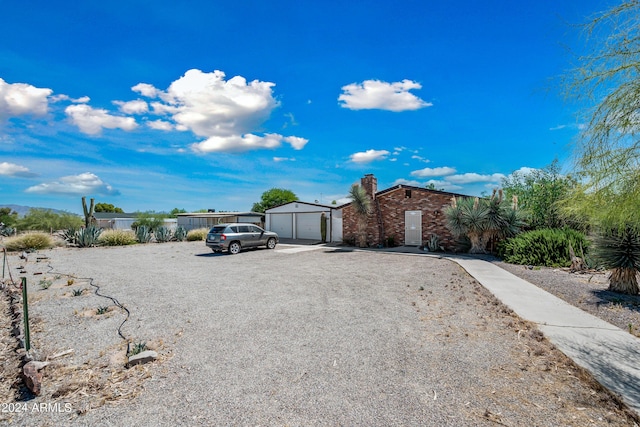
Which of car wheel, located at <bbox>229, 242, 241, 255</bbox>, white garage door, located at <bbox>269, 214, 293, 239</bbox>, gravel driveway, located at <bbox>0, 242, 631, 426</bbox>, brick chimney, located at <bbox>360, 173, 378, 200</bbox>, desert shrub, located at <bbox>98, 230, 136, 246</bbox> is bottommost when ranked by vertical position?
gravel driveway, located at <bbox>0, 242, 631, 426</bbox>

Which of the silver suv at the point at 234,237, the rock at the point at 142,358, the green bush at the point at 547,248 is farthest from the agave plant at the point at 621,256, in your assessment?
the silver suv at the point at 234,237

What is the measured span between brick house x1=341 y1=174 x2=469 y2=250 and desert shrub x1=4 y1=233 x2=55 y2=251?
17.7m

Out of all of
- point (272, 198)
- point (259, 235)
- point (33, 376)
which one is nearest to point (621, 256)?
point (33, 376)

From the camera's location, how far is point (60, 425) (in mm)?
2818

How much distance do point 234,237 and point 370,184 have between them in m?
8.74

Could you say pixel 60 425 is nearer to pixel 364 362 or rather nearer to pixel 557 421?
pixel 364 362

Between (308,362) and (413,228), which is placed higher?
(413,228)

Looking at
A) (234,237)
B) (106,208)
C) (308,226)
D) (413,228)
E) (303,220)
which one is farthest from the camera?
(106,208)

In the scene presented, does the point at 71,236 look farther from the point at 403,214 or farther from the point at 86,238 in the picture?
the point at 403,214

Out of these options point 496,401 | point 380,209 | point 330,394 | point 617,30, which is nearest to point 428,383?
point 496,401

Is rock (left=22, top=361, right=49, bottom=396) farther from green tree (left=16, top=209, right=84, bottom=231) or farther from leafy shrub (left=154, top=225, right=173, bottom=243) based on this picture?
green tree (left=16, top=209, right=84, bottom=231)

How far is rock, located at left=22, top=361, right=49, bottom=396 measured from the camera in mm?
3341

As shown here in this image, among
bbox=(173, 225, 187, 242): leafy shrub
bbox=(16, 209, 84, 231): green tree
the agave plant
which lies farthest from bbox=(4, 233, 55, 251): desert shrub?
the agave plant

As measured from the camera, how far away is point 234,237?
1647 centimetres
